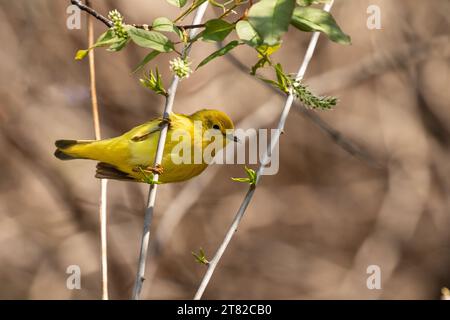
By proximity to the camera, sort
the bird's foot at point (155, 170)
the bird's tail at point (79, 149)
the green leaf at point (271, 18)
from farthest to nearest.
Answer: the bird's tail at point (79, 149)
the bird's foot at point (155, 170)
the green leaf at point (271, 18)

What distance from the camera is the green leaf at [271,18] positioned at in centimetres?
122

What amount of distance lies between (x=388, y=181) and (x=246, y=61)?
1292 millimetres

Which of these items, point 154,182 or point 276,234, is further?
point 276,234

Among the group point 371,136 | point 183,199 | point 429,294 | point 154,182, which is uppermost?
point 371,136

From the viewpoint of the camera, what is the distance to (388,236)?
4793 millimetres

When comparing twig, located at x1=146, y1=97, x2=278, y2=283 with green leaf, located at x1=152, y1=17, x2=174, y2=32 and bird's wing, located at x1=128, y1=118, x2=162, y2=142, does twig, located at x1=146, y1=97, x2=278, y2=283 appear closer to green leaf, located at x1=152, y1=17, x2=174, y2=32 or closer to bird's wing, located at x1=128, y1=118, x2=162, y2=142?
bird's wing, located at x1=128, y1=118, x2=162, y2=142

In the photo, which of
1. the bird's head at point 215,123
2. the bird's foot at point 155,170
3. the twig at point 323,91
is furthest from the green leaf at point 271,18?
the twig at point 323,91

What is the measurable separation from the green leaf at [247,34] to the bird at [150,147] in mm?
793

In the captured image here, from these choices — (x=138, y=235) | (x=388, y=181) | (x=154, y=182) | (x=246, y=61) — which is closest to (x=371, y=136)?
(x=388, y=181)

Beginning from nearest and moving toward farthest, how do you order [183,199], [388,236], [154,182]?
1. [154,182]
2. [183,199]
3. [388,236]

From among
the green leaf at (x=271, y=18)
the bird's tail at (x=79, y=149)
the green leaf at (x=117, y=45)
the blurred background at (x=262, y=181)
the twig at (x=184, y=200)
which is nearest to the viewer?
the green leaf at (x=271, y=18)

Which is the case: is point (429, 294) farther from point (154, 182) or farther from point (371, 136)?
point (154, 182)

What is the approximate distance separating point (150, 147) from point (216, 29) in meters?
0.83

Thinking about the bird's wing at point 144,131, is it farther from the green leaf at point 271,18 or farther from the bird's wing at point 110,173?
the green leaf at point 271,18
